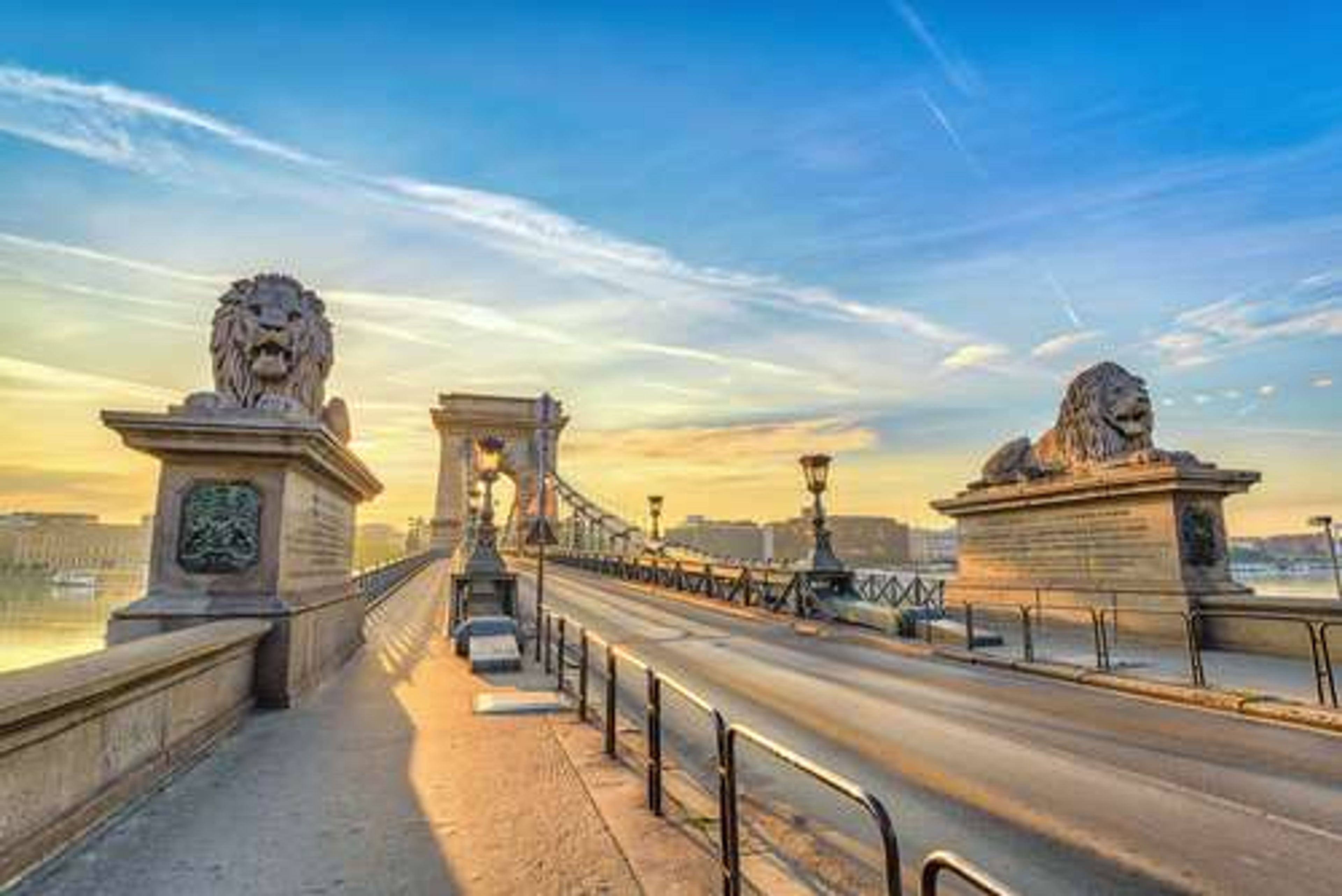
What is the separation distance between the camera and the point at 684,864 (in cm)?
404

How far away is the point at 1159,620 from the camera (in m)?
13.9

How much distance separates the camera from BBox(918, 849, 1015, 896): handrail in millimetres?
1794

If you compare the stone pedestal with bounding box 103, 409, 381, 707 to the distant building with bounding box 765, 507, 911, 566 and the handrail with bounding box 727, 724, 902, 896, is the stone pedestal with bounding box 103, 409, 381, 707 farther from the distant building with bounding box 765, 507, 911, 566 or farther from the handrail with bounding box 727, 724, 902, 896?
the distant building with bounding box 765, 507, 911, 566

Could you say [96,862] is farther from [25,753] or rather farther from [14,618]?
[14,618]

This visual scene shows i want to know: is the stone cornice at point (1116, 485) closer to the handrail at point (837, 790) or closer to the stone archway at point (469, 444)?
the handrail at point (837, 790)

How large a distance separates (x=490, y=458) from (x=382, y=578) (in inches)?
506

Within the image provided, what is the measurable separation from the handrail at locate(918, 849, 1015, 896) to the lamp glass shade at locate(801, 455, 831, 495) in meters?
17.4

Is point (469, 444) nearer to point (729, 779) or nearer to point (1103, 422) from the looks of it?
point (1103, 422)

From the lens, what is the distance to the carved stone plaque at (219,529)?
764 cm

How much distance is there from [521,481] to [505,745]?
8028 cm

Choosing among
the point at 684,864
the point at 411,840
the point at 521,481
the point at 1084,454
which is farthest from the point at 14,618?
the point at 521,481

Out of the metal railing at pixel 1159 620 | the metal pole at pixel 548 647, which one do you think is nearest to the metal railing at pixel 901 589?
the metal railing at pixel 1159 620

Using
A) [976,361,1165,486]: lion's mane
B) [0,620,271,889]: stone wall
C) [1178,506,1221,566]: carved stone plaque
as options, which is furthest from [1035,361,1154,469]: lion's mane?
[0,620,271,889]: stone wall

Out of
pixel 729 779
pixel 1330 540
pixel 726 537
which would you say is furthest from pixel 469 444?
pixel 729 779
